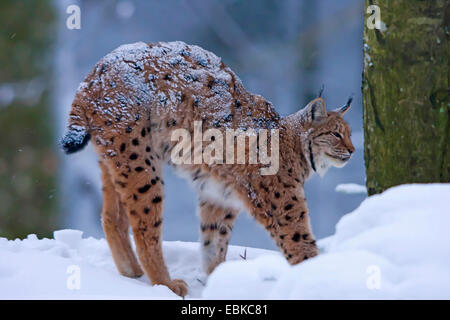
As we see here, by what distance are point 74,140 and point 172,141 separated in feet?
2.13

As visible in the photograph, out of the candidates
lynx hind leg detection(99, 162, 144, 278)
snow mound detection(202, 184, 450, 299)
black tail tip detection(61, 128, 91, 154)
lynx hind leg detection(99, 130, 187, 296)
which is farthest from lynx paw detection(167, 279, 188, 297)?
snow mound detection(202, 184, 450, 299)

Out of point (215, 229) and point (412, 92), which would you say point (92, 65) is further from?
point (412, 92)

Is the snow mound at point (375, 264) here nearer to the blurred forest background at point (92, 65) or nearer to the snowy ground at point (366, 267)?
the snowy ground at point (366, 267)

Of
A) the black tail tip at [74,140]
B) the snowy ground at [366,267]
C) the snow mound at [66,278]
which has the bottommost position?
the snow mound at [66,278]

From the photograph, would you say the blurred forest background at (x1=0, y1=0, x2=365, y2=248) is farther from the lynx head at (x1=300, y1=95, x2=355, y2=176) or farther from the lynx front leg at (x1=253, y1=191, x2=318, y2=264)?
the lynx front leg at (x1=253, y1=191, x2=318, y2=264)

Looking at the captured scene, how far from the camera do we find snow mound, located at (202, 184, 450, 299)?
7.18 ft

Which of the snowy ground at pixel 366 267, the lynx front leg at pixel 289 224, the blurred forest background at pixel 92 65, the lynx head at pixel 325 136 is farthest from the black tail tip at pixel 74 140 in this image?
the blurred forest background at pixel 92 65

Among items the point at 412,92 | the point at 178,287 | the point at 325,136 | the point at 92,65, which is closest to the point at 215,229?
the point at 178,287

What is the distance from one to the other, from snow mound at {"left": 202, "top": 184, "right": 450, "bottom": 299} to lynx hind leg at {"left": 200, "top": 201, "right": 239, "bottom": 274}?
5.84 ft

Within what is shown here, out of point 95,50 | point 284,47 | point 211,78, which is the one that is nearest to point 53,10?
point 95,50

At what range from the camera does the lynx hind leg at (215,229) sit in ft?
13.9

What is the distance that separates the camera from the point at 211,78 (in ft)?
12.5

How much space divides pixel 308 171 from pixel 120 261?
1.49 m
